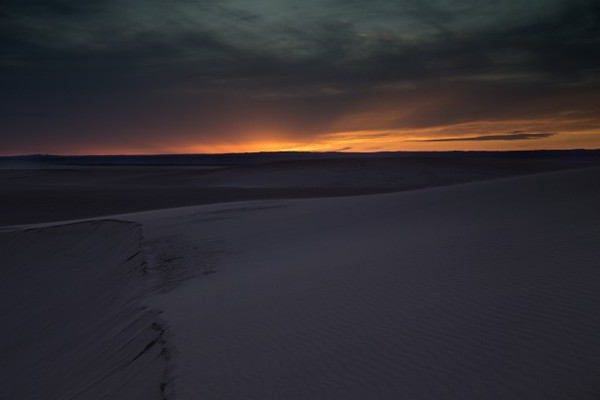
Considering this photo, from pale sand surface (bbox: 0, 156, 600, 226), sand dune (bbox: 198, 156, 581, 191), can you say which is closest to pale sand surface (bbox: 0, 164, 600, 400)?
pale sand surface (bbox: 0, 156, 600, 226)

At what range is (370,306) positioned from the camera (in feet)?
16.2

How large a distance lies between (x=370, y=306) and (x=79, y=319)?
4.95 m

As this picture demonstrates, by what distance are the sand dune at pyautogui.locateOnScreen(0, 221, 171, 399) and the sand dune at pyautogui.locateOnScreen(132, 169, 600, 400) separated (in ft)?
1.37

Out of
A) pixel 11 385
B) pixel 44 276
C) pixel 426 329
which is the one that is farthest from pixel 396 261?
pixel 44 276

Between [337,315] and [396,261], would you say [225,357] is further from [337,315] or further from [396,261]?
[396,261]

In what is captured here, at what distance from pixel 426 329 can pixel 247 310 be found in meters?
2.22

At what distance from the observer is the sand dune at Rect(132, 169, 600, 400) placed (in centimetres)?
329

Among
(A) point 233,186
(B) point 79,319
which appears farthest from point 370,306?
(A) point 233,186

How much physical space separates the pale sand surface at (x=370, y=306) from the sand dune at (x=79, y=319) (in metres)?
0.05

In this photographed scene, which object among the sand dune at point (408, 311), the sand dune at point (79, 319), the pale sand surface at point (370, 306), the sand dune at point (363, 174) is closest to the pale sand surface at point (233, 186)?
the sand dune at point (363, 174)

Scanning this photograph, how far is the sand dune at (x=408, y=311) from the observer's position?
329cm

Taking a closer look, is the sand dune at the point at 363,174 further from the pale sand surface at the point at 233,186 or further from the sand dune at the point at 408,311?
the sand dune at the point at 408,311

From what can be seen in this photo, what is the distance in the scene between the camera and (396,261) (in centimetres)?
668

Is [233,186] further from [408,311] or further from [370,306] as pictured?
[408,311]
